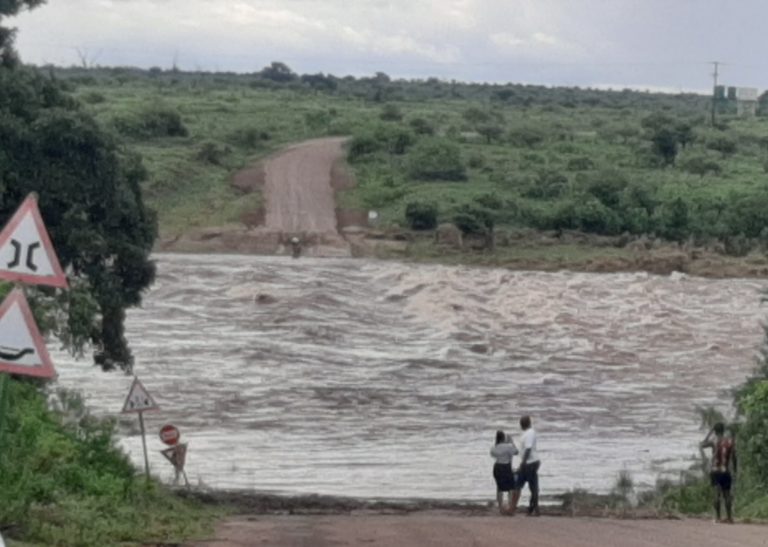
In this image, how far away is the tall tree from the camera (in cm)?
2420

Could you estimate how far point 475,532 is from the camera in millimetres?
18312

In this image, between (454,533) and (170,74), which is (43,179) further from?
(170,74)

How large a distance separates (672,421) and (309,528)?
18.8 metres

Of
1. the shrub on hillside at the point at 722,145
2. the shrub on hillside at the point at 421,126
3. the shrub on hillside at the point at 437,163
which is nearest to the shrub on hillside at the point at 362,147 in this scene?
the shrub on hillside at the point at 437,163

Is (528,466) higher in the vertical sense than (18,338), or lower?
lower

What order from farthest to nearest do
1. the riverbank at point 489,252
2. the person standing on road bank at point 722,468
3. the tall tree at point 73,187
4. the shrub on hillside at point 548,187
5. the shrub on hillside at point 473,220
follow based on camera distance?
1. the shrub on hillside at point 548,187
2. the shrub on hillside at point 473,220
3. the riverbank at point 489,252
4. the tall tree at point 73,187
5. the person standing on road bank at point 722,468

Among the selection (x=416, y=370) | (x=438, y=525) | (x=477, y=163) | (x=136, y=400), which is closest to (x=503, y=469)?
(x=438, y=525)

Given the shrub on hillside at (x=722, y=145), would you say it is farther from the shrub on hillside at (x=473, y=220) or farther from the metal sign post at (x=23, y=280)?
the metal sign post at (x=23, y=280)

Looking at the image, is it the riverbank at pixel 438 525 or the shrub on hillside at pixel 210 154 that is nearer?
the riverbank at pixel 438 525

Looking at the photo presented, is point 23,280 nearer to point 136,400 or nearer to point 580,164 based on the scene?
point 136,400

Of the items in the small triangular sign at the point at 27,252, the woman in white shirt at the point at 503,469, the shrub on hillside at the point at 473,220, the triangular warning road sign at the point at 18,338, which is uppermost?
the small triangular sign at the point at 27,252

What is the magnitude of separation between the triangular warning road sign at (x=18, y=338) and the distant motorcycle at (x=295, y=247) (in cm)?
5071

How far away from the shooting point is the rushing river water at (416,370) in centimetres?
3100

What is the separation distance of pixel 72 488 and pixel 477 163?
63144mm
